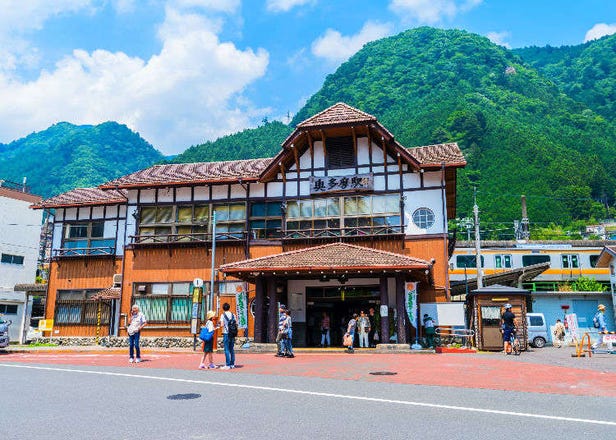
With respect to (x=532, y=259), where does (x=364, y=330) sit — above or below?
below

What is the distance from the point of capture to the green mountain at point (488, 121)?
6850cm

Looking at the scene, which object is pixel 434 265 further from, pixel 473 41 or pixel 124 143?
pixel 124 143

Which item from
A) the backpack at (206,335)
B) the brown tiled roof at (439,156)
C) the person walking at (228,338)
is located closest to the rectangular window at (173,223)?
the brown tiled roof at (439,156)

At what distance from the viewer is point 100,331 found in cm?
2523

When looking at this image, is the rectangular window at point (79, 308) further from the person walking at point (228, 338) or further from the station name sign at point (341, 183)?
the person walking at point (228, 338)

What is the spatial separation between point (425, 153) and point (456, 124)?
5172 centimetres

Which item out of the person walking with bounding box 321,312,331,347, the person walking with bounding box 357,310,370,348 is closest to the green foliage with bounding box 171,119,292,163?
the person walking with bounding box 321,312,331,347

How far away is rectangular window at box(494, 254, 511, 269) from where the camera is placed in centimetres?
4256

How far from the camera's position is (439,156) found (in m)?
23.3

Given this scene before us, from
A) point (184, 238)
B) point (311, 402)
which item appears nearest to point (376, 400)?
point (311, 402)

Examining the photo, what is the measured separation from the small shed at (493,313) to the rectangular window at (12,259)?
3331cm

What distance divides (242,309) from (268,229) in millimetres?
4129

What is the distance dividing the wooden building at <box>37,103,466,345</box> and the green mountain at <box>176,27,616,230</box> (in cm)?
4380

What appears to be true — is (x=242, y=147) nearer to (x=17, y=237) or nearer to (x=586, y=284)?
(x=17, y=237)
